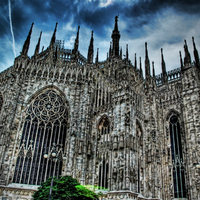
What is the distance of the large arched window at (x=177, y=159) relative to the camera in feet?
99.8

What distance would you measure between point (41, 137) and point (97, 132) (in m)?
7.17

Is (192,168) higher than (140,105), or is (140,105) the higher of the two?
(140,105)

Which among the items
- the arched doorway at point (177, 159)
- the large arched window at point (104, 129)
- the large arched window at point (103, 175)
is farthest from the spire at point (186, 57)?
the large arched window at point (103, 175)

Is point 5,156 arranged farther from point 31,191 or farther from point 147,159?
point 147,159

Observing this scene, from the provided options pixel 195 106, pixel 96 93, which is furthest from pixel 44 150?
pixel 195 106

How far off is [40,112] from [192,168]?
21.2m

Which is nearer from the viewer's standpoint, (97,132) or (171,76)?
(97,132)

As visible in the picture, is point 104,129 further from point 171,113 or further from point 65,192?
point 171,113

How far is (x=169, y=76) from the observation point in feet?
142

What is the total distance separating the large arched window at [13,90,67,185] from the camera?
26234 mm

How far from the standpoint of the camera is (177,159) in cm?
3266

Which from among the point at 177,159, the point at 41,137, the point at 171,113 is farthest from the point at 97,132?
the point at 171,113

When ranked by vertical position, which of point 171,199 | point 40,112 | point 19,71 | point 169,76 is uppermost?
point 169,76

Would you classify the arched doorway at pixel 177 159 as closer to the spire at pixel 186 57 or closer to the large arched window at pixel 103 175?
the spire at pixel 186 57
